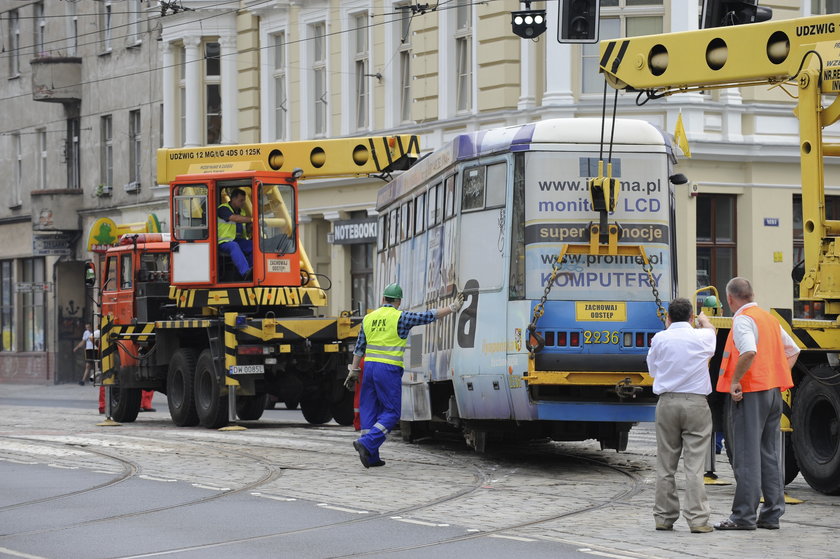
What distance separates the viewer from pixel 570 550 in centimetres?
1100

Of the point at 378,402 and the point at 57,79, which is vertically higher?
the point at 57,79

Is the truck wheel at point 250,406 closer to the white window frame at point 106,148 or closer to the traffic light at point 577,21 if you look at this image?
the traffic light at point 577,21

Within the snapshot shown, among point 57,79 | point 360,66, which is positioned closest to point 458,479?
point 360,66

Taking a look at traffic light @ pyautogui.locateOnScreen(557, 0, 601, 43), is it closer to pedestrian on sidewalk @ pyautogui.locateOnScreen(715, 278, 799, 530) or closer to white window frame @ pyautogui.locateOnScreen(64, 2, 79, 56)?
pedestrian on sidewalk @ pyautogui.locateOnScreen(715, 278, 799, 530)

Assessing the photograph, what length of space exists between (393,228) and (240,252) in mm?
3563

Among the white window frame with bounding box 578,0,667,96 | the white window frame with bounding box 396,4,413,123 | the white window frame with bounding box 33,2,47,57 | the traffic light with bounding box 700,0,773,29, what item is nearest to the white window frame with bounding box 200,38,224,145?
the white window frame with bounding box 396,4,413,123

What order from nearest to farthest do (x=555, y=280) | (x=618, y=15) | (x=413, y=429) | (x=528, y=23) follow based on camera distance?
(x=555, y=280) < (x=528, y=23) < (x=413, y=429) < (x=618, y=15)

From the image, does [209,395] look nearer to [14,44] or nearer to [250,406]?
[250,406]

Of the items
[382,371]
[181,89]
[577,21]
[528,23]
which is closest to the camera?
[382,371]

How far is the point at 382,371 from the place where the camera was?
17.1 m

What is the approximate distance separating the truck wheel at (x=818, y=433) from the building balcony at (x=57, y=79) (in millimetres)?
38580

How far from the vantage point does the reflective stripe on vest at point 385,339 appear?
17.1 metres

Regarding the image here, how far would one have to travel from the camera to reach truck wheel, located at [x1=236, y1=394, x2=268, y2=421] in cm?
2622

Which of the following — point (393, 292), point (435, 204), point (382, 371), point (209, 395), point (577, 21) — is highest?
point (577, 21)
